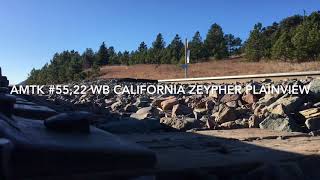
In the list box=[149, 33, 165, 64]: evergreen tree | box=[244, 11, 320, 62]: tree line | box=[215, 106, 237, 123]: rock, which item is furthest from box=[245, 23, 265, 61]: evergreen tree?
box=[215, 106, 237, 123]: rock

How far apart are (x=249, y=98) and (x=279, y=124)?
10.6 feet

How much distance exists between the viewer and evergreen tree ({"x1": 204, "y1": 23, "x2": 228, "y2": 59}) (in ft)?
188

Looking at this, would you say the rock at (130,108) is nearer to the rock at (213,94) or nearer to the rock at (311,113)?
the rock at (213,94)

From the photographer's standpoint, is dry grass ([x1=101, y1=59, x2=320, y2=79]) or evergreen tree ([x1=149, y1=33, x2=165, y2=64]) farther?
evergreen tree ([x1=149, y1=33, x2=165, y2=64])

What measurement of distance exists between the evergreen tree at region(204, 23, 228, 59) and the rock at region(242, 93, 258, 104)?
45835 millimetres

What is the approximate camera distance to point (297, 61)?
39.1 metres

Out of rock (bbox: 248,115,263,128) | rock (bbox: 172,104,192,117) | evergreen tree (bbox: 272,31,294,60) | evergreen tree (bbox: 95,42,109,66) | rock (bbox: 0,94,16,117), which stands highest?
evergreen tree (bbox: 95,42,109,66)

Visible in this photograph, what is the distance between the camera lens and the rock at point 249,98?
10.8 meters

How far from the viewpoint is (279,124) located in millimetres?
7684

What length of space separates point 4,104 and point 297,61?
36.5 m

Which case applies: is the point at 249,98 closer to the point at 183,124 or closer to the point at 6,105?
the point at 183,124

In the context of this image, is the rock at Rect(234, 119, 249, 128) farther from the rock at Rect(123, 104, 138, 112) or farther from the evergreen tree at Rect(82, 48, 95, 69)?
the evergreen tree at Rect(82, 48, 95, 69)

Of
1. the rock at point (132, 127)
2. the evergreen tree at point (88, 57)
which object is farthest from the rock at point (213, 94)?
the evergreen tree at point (88, 57)

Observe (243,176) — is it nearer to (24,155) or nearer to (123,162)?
(123,162)
